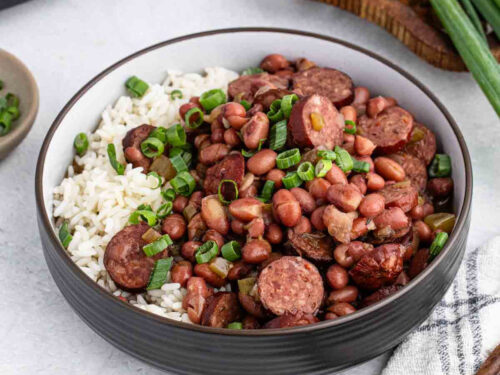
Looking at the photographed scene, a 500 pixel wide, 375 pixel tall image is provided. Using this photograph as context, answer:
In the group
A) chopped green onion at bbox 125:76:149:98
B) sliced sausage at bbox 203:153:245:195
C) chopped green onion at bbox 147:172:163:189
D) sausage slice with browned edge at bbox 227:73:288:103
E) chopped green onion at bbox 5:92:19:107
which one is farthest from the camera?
chopped green onion at bbox 5:92:19:107

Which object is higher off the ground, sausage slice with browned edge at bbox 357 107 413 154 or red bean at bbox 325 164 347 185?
sausage slice with browned edge at bbox 357 107 413 154

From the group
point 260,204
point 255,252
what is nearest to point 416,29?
point 260,204

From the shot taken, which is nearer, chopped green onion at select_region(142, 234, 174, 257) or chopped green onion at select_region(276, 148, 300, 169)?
chopped green onion at select_region(142, 234, 174, 257)

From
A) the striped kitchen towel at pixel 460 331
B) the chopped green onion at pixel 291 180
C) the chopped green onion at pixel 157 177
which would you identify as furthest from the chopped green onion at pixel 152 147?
the striped kitchen towel at pixel 460 331

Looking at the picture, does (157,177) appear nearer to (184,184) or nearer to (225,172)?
(184,184)

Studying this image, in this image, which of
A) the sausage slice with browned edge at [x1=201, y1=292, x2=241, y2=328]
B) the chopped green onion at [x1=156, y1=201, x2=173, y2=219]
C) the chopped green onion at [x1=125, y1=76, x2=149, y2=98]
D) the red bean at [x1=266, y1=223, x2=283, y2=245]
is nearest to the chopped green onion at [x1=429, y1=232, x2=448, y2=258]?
the red bean at [x1=266, y1=223, x2=283, y2=245]

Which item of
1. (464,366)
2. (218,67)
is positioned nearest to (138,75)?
(218,67)

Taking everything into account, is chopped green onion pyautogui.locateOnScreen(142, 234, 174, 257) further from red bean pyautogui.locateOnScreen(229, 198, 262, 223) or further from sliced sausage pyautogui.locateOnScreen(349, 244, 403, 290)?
sliced sausage pyautogui.locateOnScreen(349, 244, 403, 290)
